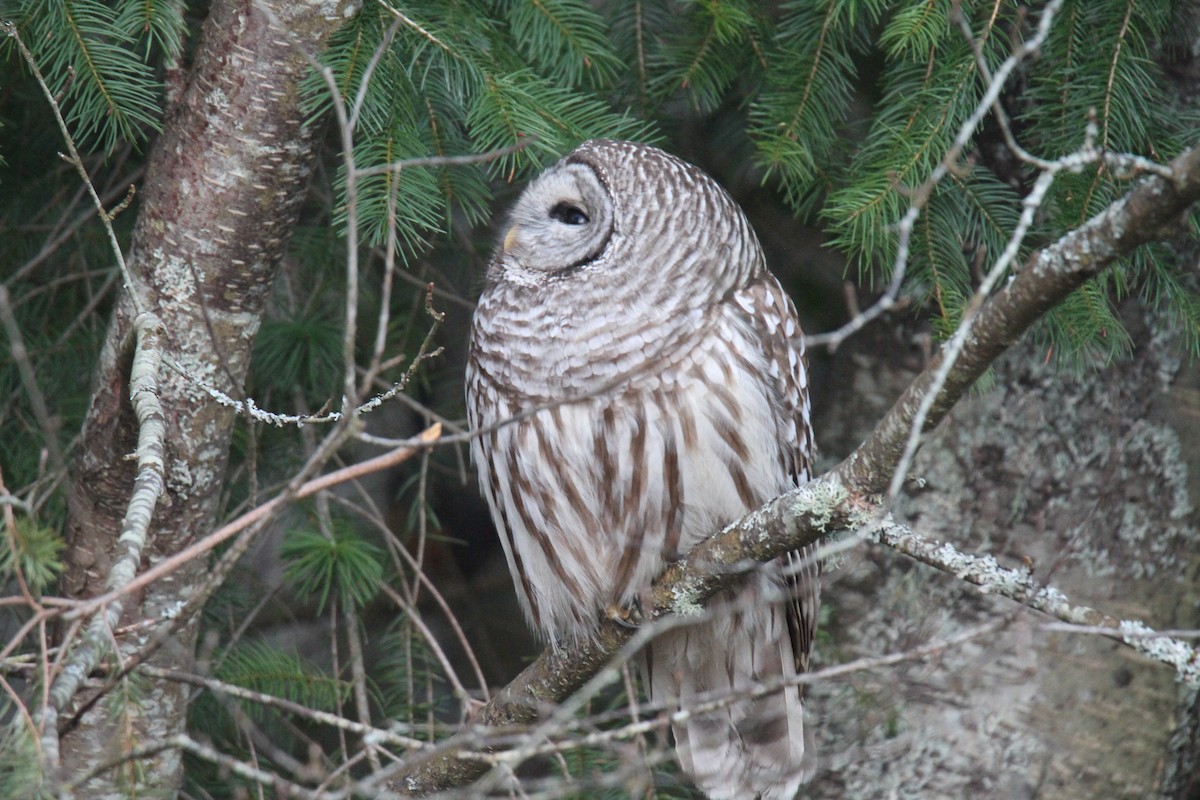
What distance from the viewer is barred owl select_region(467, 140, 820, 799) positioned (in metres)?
2.74

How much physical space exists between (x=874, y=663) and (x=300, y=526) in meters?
2.13

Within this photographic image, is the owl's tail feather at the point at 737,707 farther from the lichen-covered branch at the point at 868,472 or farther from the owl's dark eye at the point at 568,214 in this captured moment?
the owl's dark eye at the point at 568,214

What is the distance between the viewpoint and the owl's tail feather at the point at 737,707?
317cm

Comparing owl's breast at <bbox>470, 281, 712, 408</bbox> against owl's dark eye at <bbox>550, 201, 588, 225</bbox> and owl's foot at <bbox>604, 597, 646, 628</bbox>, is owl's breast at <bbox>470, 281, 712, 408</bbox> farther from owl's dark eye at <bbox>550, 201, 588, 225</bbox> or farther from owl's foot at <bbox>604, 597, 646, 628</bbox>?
owl's foot at <bbox>604, 597, 646, 628</bbox>

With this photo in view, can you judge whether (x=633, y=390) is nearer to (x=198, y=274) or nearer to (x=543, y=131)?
(x=543, y=131)

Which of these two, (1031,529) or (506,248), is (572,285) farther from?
(1031,529)

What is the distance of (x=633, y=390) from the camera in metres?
2.71

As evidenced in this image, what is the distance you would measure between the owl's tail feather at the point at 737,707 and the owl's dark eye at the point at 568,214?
1.08 metres

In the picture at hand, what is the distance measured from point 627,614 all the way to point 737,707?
66 cm

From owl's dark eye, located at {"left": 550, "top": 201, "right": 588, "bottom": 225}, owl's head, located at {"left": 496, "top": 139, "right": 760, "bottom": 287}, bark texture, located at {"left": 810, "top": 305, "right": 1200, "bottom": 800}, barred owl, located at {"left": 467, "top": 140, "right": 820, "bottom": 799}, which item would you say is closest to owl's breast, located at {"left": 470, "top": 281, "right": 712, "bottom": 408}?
barred owl, located at {"left": 467, "top": 140, "right": 820, "bottom": 799}

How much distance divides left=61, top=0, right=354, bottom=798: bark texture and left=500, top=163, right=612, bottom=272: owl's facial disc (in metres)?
0.56

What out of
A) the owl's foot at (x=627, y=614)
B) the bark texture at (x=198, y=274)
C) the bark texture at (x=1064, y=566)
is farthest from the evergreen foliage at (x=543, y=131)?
the owl's foot at (x=627, y=614)

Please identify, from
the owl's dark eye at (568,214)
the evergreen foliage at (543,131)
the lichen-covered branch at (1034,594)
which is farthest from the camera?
the owl's dark eye at (568,214)

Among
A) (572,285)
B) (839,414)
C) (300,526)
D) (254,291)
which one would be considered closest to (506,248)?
(572,285)
